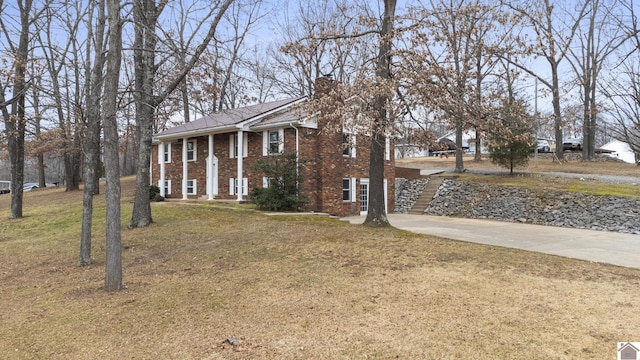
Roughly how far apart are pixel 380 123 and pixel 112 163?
6131mm

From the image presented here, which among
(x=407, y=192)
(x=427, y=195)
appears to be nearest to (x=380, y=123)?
(x=427, y=195)

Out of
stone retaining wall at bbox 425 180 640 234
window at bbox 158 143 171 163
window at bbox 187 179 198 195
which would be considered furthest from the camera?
window at bbox 158 143 171 163

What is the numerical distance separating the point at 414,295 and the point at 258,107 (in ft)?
56.9

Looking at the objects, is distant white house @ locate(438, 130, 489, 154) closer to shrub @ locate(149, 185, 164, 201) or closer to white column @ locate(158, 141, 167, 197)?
shrub @ locate(149, 185, 164, 201)

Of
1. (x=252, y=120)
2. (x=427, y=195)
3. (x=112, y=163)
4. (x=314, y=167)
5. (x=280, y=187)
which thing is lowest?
(x=427, y=195)

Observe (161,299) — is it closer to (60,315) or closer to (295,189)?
(60,315)

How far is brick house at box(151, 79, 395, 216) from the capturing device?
1777 centimetres

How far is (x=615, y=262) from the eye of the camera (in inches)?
332

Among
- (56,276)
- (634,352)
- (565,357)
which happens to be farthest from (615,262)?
(56,276)

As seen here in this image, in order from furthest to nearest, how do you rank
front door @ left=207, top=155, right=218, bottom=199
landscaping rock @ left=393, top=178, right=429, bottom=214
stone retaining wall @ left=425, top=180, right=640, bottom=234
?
landscaping rock @ left=393, top=178, right=429, bottom=214, front door @ left=207, top=155, right=218, bottom=199, stone retaining wall @ left=425, top=180, right=640, bottom=234

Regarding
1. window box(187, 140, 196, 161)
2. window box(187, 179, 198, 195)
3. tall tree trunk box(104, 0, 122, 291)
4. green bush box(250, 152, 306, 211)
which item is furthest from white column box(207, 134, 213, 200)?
tall tree trunk box(104, 0, 122, 291)

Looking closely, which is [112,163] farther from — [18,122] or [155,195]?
[155,195]

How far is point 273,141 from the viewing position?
18516 millimetres

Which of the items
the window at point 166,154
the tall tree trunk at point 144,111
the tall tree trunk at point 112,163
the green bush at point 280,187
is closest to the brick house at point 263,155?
the window at point 166,154
